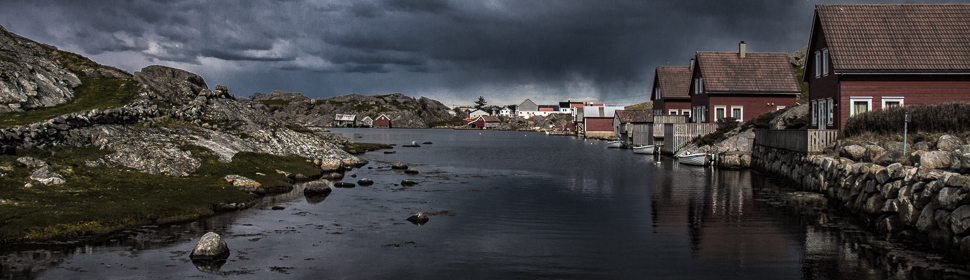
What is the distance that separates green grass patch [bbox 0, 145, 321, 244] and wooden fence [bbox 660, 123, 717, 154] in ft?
151

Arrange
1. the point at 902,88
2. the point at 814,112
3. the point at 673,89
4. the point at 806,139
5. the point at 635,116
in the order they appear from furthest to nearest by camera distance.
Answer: the point at 635,116 < the point at 673,89 < the point at 814,112 < the point at 902,88 < the point at 806,139

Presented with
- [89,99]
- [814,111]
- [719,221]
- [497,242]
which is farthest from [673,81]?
[89,99]

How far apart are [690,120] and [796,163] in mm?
38340

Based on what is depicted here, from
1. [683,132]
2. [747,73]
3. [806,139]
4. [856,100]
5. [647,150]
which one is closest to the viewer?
[806,139]

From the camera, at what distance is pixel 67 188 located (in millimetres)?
21312

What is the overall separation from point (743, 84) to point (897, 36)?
2343 cm

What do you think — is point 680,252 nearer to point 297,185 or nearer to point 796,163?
point 796,163

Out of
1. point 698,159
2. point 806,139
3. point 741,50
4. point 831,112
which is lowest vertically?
point 698,159

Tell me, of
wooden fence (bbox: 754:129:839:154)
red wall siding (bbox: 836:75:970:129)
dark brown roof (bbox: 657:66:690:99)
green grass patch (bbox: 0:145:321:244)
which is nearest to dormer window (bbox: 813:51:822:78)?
red wall siding (bbox: 836:75:970:129)

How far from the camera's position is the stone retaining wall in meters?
15.8

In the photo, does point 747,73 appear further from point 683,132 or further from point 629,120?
point 629,120

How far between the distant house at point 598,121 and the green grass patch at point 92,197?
10159 centimetres

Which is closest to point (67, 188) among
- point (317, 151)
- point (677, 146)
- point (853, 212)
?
point (317, 151)

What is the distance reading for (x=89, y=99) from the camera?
33938 mm
